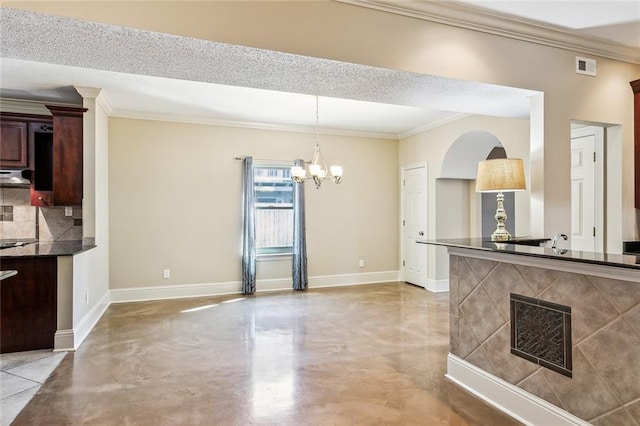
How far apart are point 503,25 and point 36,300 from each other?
4821 millimetres

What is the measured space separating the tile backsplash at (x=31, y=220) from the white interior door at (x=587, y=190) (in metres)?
6.03

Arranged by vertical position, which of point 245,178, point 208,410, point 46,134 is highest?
point 46,134

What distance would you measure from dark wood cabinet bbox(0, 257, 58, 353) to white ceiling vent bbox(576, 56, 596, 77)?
16.9 feet

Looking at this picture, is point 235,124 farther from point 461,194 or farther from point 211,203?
point 461,194

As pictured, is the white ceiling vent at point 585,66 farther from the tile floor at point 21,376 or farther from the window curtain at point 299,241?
the tile floor at point 21,376

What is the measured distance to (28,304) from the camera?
357 centimetres

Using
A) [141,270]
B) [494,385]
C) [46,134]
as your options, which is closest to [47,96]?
[46,134]

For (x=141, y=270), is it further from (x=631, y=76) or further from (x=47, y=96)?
(x=631, y=76)

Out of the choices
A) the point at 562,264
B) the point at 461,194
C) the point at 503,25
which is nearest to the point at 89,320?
the point at 562,264

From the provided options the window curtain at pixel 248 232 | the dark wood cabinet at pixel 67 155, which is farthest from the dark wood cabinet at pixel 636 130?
the dark wood cabinet at pixel 67 155

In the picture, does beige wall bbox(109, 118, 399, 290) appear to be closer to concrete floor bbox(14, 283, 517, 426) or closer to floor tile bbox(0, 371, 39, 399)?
concrete floor bbox(14, 283, 517, 426)

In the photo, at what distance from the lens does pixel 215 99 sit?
4.88 meters

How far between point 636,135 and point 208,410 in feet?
14.3

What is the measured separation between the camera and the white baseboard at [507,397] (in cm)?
213
